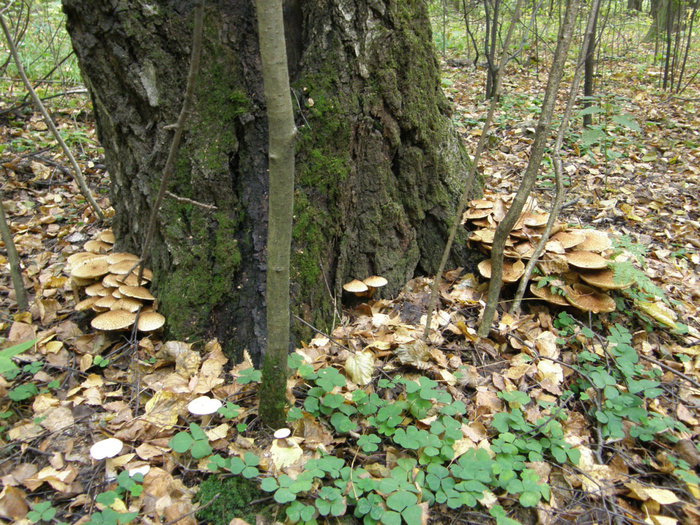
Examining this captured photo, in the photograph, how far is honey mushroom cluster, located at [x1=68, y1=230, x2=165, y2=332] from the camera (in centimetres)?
281

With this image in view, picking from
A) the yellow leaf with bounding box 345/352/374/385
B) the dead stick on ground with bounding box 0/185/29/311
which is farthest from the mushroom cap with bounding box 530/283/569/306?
the dead stick on ground with bounding box 0/185/29/311

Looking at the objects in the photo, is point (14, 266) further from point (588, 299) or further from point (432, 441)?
point (588, 299)

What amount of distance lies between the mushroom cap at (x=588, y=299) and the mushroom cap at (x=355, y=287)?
157cm

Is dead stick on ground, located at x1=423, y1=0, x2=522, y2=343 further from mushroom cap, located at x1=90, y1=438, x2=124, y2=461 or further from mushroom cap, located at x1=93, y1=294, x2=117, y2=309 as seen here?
mushroom cap, located at x1=93, y1=294, x2=117, y2=309

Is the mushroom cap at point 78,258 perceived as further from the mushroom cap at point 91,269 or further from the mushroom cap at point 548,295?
the mushroom cap at point 548,295

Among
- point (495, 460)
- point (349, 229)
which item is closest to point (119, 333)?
point (349, 229)

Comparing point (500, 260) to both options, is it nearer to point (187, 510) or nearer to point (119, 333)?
point (187, 510)

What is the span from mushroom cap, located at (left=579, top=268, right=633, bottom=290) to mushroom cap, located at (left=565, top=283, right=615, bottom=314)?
58mm

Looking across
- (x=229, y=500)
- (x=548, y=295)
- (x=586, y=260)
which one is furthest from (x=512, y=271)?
(x=229, y=500)

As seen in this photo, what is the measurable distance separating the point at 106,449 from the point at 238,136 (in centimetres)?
189

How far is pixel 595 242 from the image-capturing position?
3414 millimetres

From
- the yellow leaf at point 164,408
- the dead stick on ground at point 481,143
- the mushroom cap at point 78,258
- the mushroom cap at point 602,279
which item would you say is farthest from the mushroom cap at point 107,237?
the mushroom cap at point 602,279

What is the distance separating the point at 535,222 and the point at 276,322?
8.19ft

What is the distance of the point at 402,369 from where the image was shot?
2.83 m
